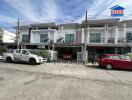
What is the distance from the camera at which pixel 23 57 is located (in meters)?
14.1

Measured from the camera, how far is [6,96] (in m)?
Result: 4.39

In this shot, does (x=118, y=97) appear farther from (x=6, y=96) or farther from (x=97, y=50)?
(x=97, y=50)

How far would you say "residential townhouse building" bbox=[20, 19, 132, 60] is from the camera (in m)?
20.8

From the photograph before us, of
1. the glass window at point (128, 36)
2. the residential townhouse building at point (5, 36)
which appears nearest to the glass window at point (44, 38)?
the residential townhouse building at point (5, 36)

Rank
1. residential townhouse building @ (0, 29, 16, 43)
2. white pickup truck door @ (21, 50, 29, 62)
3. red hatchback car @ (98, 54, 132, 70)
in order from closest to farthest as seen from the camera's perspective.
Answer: red hatchback car @ (98, 54, 132, 70)
white pickup truck door @ (21, 50, 29, 62)
residential townhouse building @ (0, 29, 16, 43)

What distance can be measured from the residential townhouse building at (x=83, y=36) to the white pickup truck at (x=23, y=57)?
687 cm

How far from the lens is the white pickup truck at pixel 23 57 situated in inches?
538

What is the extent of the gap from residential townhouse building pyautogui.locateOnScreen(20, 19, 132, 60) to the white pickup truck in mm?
6867

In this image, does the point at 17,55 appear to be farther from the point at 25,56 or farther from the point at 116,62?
the point at 116,62

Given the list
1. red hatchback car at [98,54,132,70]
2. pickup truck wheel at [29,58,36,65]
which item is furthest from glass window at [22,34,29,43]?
red hatchback car at [98,54,132,70]

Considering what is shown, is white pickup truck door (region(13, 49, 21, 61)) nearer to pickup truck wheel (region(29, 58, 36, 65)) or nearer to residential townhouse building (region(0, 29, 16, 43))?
pickup truck wheel (region(29, 58, 36, 65))

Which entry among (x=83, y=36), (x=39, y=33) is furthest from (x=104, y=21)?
(x=39, y=33)

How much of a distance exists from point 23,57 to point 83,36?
40.6 ft

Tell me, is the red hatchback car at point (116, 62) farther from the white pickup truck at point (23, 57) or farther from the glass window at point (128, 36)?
the glass window at point (128, 36)
